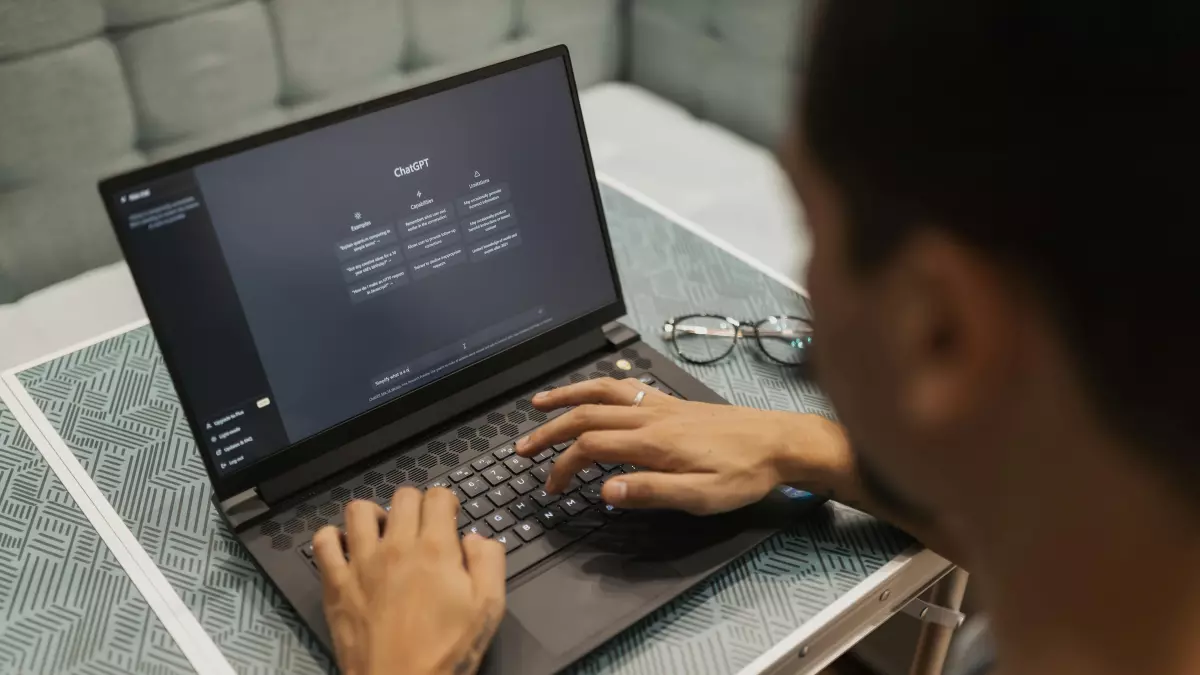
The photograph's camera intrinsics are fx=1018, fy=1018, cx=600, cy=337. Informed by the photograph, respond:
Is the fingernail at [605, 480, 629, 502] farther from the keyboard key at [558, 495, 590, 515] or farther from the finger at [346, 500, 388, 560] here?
the finger at [346, 500, 388, 560]

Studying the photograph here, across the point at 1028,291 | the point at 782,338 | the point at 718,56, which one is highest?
the point at 1028,291

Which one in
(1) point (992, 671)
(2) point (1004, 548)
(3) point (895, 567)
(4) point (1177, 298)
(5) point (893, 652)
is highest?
(4) point (1177, 298)

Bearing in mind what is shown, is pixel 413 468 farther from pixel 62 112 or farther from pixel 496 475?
pixel 62 112

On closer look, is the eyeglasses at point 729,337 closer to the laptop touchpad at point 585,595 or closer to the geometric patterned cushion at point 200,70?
the laptop touchpad at point 585,595

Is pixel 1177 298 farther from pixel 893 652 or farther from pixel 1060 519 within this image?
pixel 893 652

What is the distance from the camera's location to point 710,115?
1721 mm

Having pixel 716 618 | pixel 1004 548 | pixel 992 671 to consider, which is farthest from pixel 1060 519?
pixel 716 618

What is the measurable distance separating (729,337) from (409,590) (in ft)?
1.56

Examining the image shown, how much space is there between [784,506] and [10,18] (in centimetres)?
97

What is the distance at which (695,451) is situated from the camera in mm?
775

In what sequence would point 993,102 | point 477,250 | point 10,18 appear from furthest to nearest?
1. point 10,18
2. point 477,250
3. point 993,102

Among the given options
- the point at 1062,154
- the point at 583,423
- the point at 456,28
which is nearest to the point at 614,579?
the point at 583,423

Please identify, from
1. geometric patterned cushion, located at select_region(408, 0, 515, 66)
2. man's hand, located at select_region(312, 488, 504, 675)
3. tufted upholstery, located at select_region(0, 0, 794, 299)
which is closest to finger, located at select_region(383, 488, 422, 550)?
man's hand, located at select_region(312, 488, 504, 675)

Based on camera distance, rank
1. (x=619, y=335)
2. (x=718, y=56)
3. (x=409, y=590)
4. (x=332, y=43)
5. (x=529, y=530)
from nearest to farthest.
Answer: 1. (x=409, y=590)
2. (x=529, y=530)
3. (x=619, y=335)
4. (x=332, y=43)
5. (x=718, y=56)
